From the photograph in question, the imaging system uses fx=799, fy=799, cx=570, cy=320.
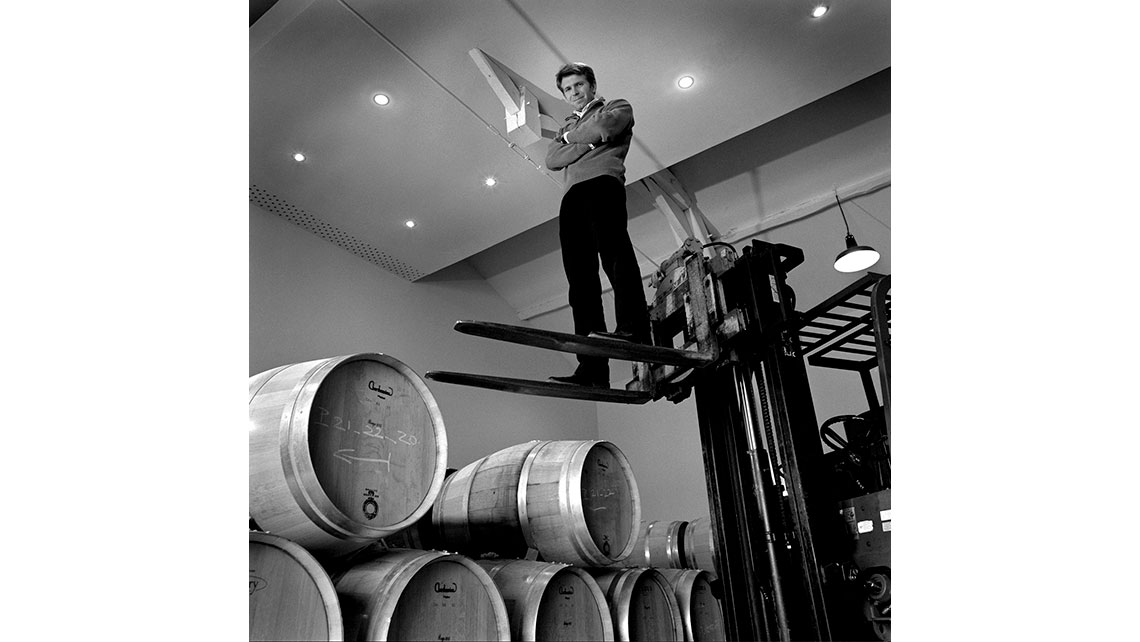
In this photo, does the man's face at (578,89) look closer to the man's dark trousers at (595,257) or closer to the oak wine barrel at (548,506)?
the man's dark trousers at (595,257)

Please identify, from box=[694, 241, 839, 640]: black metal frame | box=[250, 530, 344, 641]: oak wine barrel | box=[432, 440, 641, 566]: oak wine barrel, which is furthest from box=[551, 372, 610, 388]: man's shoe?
box=[250, 530, 344, 641]: oak wine barrel

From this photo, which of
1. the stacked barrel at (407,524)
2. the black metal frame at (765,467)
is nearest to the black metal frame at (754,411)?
the black metal frame at (765,467)

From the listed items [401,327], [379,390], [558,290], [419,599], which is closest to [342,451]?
[379,390]

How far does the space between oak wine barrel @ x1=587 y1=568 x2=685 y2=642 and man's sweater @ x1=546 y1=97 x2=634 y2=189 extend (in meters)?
2.32

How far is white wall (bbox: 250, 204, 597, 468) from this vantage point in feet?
29.5

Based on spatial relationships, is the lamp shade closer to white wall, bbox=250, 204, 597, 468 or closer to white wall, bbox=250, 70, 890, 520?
white wall, bbox=250, 70, 890, 520

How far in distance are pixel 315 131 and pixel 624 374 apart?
686cm

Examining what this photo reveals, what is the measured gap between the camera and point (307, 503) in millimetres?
2934

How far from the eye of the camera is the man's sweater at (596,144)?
4367 millimetres

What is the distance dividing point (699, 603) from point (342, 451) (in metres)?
3.26

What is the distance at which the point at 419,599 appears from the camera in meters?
3.30

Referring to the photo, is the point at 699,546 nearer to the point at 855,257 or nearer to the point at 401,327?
the point at 855,257
